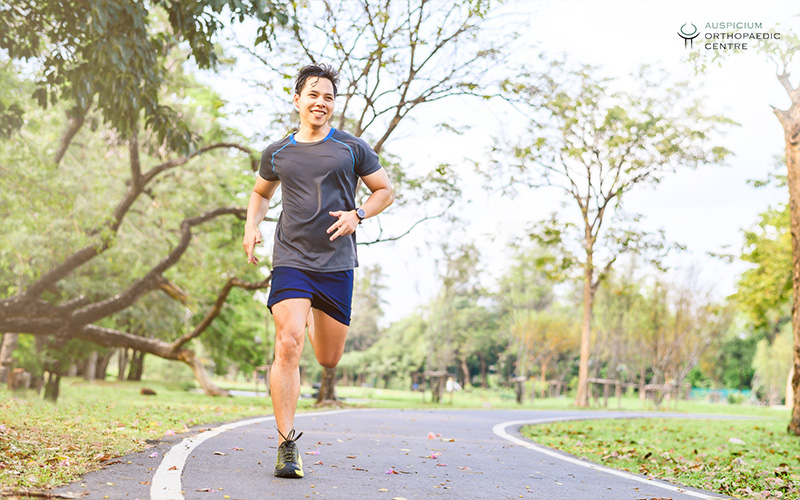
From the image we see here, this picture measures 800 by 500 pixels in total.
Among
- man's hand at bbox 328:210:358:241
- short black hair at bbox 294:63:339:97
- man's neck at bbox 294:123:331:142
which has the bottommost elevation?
man's hand at bbox 328:210:358:241

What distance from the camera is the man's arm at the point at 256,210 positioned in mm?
5020

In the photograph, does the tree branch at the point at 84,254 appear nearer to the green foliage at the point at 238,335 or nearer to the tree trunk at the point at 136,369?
the green foliage at the point at 238,335

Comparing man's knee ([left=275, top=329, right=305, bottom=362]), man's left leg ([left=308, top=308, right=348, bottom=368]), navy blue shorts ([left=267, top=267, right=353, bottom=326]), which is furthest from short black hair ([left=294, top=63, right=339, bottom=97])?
man's knee ([left=275, top=329, right=305, bottom=362])

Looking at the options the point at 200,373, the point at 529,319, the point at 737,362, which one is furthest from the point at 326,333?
the point at 737,362

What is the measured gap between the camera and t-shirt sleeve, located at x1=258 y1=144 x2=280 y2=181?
501 cm

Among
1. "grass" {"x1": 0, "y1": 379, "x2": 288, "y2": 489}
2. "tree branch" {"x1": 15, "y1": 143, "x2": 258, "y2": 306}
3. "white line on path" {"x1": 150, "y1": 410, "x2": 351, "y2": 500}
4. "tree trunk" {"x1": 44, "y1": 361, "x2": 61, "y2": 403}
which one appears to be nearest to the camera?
"white line on path" {"x1": 150, "y1": 410, "x2": 351, "y2": 500}

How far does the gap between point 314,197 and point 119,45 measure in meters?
6.39

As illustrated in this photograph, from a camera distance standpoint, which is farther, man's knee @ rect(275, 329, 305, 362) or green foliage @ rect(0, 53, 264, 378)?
green foliage @ rect(0, 53, 264, 378)

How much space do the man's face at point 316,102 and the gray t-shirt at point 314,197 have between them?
0.14m

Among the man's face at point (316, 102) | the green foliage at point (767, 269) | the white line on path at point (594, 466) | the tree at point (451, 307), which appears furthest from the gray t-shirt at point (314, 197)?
the green foliage at point (767, 269)

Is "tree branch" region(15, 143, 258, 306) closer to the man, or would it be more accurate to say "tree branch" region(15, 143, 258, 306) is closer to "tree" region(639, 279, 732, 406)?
the man

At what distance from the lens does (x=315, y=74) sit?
4945mm

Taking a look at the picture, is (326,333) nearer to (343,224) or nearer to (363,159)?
(343,224)

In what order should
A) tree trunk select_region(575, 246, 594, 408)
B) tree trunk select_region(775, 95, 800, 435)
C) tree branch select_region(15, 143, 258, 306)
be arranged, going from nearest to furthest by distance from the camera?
tree trunk select_region(775, 95, 800, 435) → tree branch select_region(15, 143, 258, 306) → tree trunk select_region(575, 246, 594, 408)
